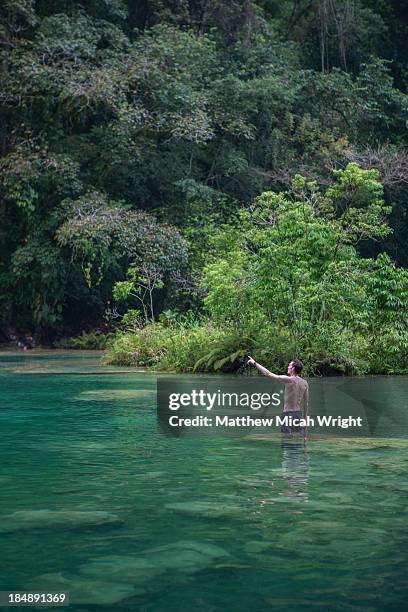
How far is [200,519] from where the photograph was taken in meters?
8.05

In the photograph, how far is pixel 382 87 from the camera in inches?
1565

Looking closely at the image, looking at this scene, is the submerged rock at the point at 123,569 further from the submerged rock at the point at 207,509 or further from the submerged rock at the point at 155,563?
the submerged rock at the point at 207,509

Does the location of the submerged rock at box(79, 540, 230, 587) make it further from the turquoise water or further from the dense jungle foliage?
the dense jungle foliage

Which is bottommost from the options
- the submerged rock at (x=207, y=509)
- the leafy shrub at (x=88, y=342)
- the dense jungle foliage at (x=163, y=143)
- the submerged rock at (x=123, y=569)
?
the submerged rock at (x=123, y=569)

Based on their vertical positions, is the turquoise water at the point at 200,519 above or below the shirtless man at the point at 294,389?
below

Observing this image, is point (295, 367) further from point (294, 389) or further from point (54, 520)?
point (54, 520)

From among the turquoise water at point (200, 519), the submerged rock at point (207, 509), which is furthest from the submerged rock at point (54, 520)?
the submerged rock at point (207, 509)

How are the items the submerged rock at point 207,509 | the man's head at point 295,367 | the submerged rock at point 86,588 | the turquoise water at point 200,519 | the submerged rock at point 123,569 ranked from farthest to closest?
the man's head at point 295,367 < the submerged rock at point 207,509 < the submerged rock at point 123,569 < the turquoise water at point 200,519 < the submerged rock at point 86,588

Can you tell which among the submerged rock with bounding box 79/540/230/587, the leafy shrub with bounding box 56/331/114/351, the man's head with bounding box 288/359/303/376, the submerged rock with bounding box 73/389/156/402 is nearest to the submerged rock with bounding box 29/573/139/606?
the submerged rock with bounding box 79/540/230/587

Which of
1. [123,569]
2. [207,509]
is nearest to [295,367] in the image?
[207,509]

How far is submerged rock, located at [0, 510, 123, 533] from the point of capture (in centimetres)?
776

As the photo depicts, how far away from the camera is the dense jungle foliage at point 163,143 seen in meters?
33.0

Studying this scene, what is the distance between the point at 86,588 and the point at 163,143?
30765mm

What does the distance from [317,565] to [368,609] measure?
37.9 inches
